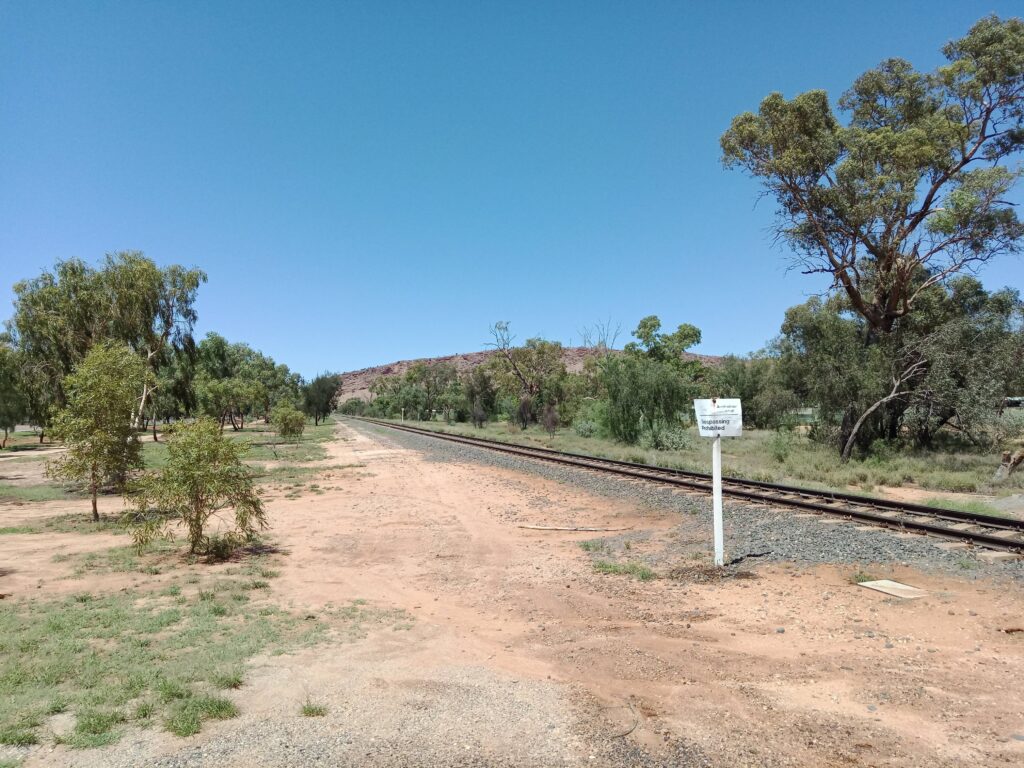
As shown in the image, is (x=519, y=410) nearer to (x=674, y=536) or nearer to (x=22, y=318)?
(x=22, y=318)

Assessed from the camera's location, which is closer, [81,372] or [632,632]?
[632,632]

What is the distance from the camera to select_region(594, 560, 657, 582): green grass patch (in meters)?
8.72

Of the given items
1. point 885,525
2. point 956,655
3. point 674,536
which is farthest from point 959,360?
point 956,655

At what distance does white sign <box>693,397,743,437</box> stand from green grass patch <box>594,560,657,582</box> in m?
2.10

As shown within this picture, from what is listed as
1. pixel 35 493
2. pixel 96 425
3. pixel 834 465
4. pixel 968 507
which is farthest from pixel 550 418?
pixel 96 425

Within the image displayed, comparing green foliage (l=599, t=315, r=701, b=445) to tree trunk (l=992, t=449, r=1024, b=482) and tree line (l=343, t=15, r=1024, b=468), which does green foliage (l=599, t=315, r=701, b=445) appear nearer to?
tree line (l=343, t=15, r=1024, b=468)

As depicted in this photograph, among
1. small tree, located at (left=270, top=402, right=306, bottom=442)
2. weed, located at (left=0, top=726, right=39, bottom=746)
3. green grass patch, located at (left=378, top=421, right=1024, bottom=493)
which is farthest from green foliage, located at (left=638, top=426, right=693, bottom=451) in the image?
weed, located at (left=0, top=726, right=39, bottom=746)

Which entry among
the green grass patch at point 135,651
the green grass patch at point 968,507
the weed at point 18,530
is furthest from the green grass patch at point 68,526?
the green grass patch at point 968,507

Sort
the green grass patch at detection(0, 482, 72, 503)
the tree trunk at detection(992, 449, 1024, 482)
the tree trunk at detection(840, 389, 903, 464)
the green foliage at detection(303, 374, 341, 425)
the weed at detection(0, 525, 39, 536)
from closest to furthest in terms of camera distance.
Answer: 1. the weed at detection(0, 525, 39, 536)
2. the tree trunk at detection(992, 449, 1024, 482)
3. the green grass patch at detection(0, 482, 72, 503)
4. the tree trunk at detection(840, 389, 903, 464)
5. the green foliage at detection(303, 374, 341, 425)

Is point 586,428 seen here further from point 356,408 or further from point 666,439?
point 356,408

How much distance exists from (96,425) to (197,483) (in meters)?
5.78

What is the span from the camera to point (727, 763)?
4000mm

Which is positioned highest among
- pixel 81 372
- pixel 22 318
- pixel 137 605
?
pixel 22 318

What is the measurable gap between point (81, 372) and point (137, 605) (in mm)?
8705
